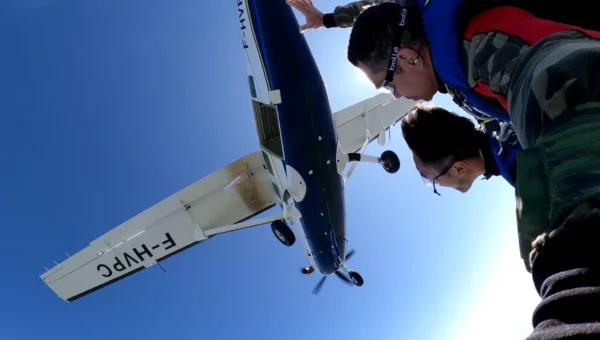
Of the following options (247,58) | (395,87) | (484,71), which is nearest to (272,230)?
(247,58)

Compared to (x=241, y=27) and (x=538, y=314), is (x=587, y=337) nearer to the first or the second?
(x=538, y=314)

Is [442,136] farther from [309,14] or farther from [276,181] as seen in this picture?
[276,181]

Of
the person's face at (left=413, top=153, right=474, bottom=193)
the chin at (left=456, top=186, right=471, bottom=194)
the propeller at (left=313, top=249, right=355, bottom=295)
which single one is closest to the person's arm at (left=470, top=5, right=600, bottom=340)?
the person's face at (left=413, top=153, right=474, bottom=193)

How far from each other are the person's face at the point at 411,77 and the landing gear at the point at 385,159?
6.21 meters

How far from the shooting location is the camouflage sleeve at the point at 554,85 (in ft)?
3.16

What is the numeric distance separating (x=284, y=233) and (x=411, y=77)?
659 centimetres

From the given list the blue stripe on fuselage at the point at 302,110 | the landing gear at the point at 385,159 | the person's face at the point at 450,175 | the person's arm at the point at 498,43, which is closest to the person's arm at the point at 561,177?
the person's arm at the point at 498,43

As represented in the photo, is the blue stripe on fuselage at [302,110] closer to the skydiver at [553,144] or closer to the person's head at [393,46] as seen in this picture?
the person's head at [393,46]

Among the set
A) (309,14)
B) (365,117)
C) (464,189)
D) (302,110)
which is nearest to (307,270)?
(365,117)

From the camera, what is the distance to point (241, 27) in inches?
292

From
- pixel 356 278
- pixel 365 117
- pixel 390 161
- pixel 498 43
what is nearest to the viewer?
pixel 498 43

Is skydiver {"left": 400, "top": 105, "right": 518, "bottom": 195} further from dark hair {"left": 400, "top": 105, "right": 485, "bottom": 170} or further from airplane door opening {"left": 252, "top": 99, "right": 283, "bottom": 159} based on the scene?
airplane door opening {"left": 252, "top": 99, "right": 283, "bottom": 159}

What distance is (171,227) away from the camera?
1031 cm

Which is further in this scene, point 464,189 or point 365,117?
point 365,117
